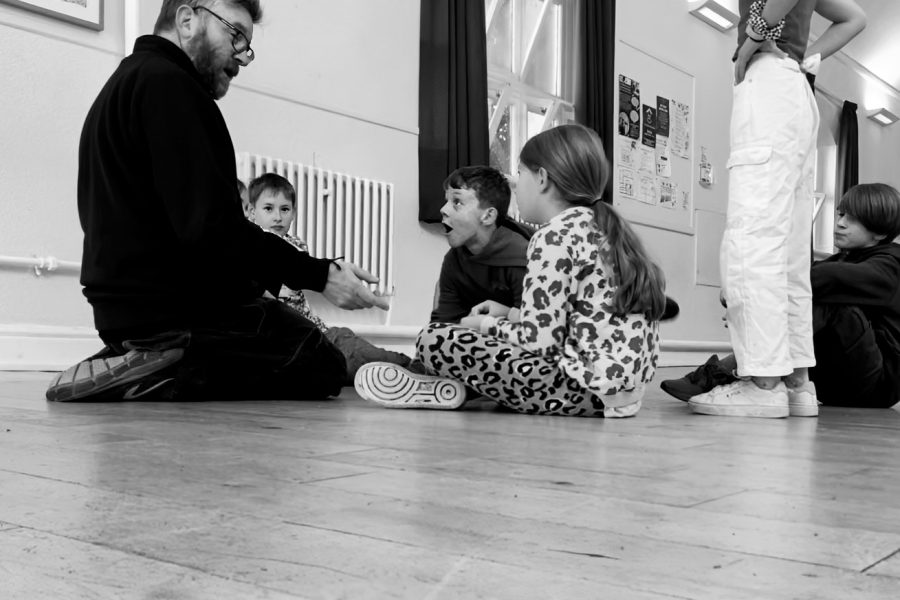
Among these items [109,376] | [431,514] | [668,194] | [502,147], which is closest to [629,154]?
[668,194]

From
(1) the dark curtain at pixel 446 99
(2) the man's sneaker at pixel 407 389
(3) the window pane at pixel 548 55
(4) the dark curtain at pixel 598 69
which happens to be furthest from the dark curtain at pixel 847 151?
(2) the man's sneaker at pixel 407 389

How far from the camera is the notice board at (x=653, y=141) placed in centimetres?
623

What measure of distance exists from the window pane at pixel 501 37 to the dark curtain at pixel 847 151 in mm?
4663

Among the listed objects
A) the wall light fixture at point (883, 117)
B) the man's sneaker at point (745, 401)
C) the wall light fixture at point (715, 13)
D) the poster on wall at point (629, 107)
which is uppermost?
the wall light fixture at point (715, 13)

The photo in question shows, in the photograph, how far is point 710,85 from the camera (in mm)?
7207

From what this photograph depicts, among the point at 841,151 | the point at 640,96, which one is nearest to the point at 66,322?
the point at 640,96

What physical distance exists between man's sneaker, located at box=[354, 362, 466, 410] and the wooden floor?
54cm

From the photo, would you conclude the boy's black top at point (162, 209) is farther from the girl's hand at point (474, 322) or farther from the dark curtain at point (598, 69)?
the dark curtain at point (598, 69)

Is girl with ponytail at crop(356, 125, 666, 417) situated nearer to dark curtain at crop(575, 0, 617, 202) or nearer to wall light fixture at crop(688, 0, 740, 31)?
dark curtain at crop(575, 0, 617, 202)

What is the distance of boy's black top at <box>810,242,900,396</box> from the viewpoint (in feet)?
9.47

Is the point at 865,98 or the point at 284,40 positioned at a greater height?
the point at 865,98

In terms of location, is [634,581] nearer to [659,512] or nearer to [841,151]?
[659,512]

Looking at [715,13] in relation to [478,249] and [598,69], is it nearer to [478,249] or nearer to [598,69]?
[598,69]

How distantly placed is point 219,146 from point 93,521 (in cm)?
151
